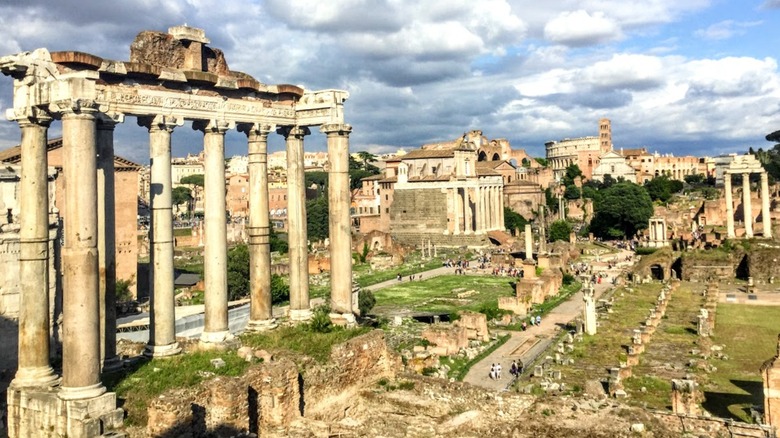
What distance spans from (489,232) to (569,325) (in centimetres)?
4691

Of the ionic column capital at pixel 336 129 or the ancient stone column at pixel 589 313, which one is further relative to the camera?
the ancient stone column at pixel 589 313

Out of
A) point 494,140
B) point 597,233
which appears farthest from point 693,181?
point 597,233

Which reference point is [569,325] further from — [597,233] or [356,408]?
[597,233]

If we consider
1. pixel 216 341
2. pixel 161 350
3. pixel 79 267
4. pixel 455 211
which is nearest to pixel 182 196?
pixel 455 211

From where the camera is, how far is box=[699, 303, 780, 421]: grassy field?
19266 millimetres

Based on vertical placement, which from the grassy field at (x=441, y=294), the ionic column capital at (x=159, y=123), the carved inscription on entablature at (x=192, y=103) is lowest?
the grassy field at (x=441, y=294)

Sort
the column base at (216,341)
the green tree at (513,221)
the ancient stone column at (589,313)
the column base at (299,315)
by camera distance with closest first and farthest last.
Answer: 1. the column base at (216,341)
2. the column base at (299,315)
3. the ancient stone column at (589,313)
4. the green tree at (513,221)

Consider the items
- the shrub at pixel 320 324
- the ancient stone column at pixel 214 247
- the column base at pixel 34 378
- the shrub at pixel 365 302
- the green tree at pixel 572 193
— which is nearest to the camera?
the column base at pixel 34 378

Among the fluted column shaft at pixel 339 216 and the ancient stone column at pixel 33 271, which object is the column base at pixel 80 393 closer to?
the ancient stone column at pixel 33 271

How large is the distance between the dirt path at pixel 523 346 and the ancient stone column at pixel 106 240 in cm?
1135

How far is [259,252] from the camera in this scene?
16297 mm

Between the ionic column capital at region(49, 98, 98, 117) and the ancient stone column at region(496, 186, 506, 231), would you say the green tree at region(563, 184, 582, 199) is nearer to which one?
the ancient stone column at region(496, 186, 506, 231)

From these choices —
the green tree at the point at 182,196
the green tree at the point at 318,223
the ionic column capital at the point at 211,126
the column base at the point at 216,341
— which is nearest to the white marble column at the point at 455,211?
the green tree at the point at 318,223

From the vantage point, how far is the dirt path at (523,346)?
78.7 ft
